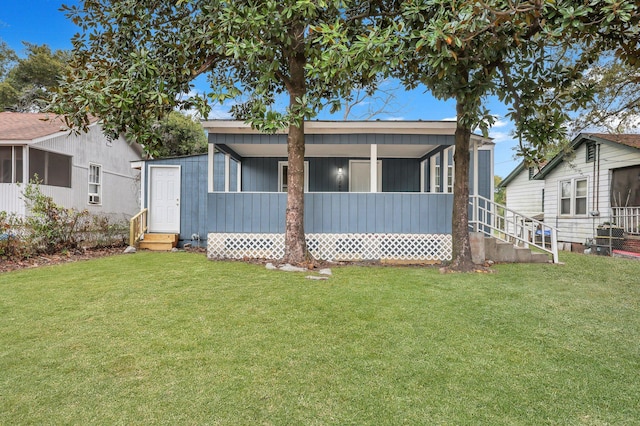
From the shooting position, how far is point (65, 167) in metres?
10.8

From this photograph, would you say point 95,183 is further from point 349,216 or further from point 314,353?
point 314,353

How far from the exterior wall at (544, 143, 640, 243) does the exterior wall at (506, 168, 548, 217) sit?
281 centimetres

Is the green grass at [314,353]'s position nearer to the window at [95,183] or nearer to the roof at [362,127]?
the roof at [362,127]

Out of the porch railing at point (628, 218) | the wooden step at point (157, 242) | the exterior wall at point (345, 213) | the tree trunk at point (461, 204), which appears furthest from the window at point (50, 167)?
the porch railing at point (628, 218)

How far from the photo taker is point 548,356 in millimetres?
2854

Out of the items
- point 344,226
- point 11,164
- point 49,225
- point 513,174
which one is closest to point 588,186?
point 513,174

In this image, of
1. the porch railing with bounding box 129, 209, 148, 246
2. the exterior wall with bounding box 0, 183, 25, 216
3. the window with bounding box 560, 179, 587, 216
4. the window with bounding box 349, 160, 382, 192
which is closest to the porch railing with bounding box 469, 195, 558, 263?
the window with bounding box 349, 160, 382, 192

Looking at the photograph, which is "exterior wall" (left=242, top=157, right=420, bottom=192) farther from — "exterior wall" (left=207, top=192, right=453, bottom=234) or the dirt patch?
the dirt patch

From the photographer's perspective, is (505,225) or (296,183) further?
(505,225)

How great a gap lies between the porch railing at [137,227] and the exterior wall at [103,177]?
2.56 m

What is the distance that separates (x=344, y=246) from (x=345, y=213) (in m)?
0.75

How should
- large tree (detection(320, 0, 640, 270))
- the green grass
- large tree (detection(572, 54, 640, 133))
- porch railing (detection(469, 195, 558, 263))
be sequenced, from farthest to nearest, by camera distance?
large tree (detection(572, 54, 640, 133))
porch railing (detection(469, 195, 558, 263))
large tree (detection(320, 0, 640, 270))
the green grass

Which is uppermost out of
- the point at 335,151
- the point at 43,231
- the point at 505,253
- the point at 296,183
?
the point at 335,151

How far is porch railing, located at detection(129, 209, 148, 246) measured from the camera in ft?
31.2
